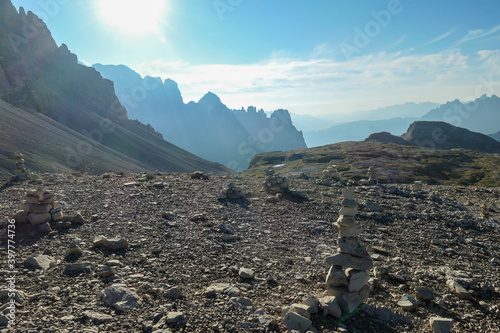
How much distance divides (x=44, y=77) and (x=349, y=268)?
7994 inches

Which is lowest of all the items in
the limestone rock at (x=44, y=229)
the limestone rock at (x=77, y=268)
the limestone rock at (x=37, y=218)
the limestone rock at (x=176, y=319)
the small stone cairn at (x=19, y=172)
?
the limestone rock at (x=176, y=319)

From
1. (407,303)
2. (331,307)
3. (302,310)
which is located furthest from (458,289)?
(302,310)

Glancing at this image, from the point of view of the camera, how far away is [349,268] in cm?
970

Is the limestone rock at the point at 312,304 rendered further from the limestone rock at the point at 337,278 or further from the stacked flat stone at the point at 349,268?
the limestone rock at the point at 337,278

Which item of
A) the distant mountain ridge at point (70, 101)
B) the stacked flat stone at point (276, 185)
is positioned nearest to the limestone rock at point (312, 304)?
the stacked flat stone at point (276, 185)

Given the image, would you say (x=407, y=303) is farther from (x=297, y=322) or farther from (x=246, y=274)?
(x=246, y=274)

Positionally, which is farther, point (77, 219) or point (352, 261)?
point (77, 219)

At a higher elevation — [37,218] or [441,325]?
[37,218]

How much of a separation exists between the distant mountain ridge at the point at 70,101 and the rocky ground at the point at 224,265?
258ft

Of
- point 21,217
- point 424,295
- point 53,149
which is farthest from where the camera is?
point 53,149

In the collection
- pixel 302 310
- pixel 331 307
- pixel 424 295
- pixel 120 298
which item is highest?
pixel 120 298

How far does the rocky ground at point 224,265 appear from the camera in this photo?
8.02 m

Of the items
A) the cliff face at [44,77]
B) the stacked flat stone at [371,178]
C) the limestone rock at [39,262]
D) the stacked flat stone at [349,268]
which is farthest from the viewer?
the cliff face at [44,77]

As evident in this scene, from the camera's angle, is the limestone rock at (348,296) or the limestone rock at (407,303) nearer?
the limestone rock at (348,296)
